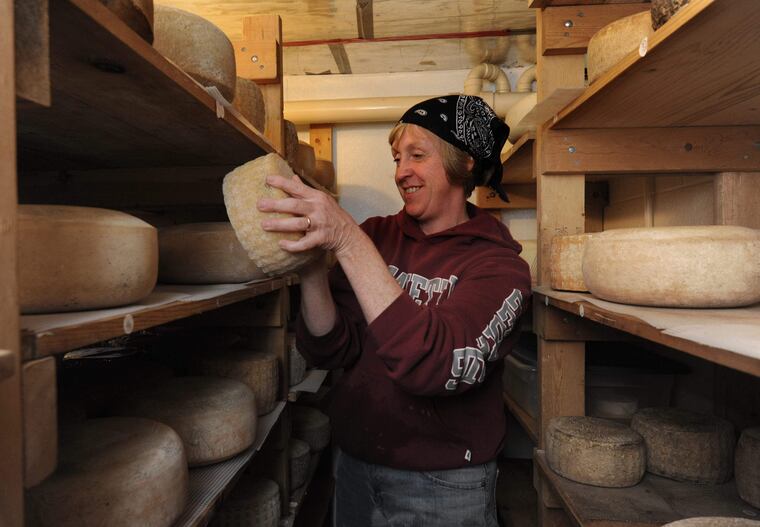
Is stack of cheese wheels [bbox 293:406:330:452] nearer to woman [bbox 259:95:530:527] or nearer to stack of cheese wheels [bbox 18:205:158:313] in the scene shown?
woman [bbox 259:95:530:527]

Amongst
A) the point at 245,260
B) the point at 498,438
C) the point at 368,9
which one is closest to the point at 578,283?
the point at 498,438

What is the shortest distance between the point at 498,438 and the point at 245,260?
2.98 ft

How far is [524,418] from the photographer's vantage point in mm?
2250

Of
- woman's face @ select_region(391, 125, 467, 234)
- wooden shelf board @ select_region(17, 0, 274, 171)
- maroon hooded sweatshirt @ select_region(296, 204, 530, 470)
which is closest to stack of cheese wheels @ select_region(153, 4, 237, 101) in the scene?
wooden shelf board @ select_region(17, 0, 274, 171)

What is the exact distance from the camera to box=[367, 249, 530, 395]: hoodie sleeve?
104cm

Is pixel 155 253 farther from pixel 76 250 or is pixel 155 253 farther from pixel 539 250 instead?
pixel 539 250

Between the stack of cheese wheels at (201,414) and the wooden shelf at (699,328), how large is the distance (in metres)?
0.97

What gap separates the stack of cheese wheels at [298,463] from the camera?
2295mm

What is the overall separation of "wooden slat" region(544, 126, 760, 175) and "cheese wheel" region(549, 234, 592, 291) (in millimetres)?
379

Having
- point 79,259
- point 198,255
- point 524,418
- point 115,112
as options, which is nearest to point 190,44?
point 115,112

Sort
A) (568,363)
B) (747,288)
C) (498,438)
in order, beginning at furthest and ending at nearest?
(568,363) → (498,438) → (747,288)

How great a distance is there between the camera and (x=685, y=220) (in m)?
2.14

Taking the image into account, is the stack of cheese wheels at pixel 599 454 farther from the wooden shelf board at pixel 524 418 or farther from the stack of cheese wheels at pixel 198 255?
the stack of cheese wheels at pixel 198 255

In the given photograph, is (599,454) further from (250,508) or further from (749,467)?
(250,508)
